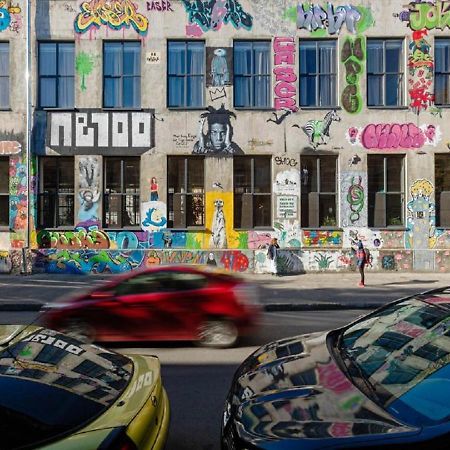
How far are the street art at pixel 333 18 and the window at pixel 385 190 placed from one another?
5.43 m

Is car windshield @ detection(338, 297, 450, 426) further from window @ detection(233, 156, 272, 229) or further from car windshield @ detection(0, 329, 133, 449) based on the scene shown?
window @ detection(233, 156, 272, 229)

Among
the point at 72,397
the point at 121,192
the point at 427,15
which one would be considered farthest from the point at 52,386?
the point at 427,15

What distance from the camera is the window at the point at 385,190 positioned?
66.3 ft

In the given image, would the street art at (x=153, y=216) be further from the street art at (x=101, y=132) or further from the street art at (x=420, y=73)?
the street art at (x=420, y=73)

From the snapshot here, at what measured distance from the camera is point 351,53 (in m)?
20.3

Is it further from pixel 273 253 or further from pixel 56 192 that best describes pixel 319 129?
pixel 56 192

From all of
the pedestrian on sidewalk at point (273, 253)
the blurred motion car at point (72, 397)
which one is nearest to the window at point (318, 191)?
the pedestrian on sidewalk at point (273, 253)

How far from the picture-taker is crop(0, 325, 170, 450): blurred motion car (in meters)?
2.54

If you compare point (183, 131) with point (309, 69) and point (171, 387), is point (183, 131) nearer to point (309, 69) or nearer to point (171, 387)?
point (309, 69)

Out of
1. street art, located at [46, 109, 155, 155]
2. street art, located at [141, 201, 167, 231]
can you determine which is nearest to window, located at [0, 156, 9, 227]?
street art, located at [46, 109, 155, 155]

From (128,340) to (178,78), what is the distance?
47.3ft

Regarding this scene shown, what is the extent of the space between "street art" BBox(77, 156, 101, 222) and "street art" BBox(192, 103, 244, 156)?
13.3 feet

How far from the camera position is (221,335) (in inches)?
326

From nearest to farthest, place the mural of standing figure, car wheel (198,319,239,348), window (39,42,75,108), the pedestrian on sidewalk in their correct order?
car wheel (198,319,239,348), the pedestrian on sidewalk, the mural of standing figure, window (39,42,75,108)
